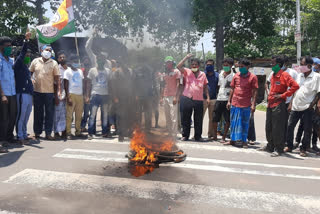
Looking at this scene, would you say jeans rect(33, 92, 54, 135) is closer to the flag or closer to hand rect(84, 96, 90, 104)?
hand rect(84, 96, 90, 104)

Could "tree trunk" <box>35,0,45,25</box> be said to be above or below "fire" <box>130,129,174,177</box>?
above

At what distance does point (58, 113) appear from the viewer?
7410 mm

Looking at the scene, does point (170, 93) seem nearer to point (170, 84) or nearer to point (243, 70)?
point (170, 84)

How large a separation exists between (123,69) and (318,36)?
20.8 metres

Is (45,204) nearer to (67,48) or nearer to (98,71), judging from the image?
(98,71)

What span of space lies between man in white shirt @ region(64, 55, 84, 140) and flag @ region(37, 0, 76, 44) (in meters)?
2.42

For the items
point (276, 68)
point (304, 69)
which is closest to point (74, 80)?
point (276, 68)

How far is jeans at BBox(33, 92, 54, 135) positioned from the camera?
7.17 metres

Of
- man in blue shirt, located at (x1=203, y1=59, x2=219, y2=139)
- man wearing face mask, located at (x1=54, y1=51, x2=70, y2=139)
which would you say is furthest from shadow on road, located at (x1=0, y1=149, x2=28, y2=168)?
man in blue shirt, located at (x1=203, y1=59, x2=219, y2=139)

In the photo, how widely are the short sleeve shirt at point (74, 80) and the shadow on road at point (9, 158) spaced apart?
6.79ft

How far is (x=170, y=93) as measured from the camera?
309 inches

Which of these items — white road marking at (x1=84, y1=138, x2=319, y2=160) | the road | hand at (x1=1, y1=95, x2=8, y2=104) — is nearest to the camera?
the road

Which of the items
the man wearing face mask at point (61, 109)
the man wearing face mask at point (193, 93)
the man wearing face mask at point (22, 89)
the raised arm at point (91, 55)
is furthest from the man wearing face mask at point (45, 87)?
the man wearing face mask at point (193, 93)

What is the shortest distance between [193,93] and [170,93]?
616 millimetres
